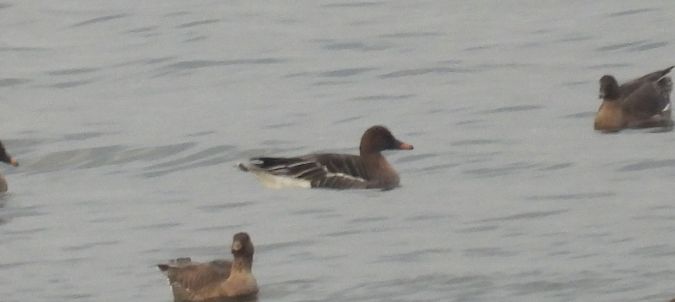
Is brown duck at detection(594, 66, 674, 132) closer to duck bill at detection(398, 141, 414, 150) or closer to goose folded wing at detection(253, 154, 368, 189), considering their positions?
duck bill at detection(398, 141, 414, 150)

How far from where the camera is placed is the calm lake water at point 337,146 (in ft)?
49.7

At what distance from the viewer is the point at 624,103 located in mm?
20578

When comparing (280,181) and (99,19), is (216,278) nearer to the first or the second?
(280,181)

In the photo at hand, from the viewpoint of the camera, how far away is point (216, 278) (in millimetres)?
14891

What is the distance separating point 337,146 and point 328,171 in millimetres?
1949

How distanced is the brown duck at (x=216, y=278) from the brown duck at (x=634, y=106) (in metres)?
6.19

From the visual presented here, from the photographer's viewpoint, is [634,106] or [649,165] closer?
[649,165]

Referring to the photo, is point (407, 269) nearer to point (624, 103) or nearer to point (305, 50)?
point (624, 103)

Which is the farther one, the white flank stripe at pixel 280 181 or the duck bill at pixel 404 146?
the duck bill at pixel 404 146

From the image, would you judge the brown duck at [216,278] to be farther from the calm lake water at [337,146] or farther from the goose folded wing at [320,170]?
the goose folded wing at [320,170]

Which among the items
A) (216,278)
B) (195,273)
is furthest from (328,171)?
(195,273)

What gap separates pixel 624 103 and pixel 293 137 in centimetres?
289

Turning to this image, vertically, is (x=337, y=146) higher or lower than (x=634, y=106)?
lower

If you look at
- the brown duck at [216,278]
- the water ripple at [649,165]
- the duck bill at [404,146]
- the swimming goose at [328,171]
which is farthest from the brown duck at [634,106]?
the brown duck at [216,278]
